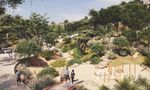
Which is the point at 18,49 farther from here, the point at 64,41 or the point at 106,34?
the point at 64,41

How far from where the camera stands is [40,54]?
144ft

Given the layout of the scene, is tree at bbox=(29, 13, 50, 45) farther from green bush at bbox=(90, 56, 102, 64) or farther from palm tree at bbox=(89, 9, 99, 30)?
green bush at bbox=(90, 56, 102, 64)

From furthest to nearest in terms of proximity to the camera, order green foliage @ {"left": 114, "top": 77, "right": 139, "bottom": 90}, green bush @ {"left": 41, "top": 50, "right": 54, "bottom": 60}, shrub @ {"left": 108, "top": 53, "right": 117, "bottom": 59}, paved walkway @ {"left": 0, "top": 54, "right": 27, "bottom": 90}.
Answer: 1. green bush @ {"left": 41, "top": 50, "right": 54, "bottom": 60}
2. shrub @ {"left": 108, "top": 53, "right": 117, "bottom": 59}
3. paved walkway @ {"left": 0, "top": 54, "right": 27, "bottom": 90}
4. green foliage @ {"left": 114, "top": 77, "right": 139, "bottom": 90}

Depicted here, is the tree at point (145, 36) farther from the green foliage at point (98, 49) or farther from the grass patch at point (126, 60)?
the green foliage at point (98, 49)

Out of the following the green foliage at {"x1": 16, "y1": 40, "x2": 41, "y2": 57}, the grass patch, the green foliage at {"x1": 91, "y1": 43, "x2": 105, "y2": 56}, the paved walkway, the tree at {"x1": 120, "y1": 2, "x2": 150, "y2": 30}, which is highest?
the tree at {"x1": 120, "y1": 2, "x2": 150, "y2": 30}

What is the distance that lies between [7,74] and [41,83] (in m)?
9.28

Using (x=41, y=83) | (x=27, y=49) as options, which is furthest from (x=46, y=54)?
(x=41, y=83)

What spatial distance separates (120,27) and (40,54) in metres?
18.1

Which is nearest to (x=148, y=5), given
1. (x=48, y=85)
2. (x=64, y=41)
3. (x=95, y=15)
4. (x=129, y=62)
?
(x=95, y=15)

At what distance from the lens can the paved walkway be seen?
27828 mm

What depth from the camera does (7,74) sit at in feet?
112

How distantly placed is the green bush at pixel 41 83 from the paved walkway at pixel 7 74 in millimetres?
1515

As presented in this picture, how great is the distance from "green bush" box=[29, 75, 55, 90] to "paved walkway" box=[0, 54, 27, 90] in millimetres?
1515

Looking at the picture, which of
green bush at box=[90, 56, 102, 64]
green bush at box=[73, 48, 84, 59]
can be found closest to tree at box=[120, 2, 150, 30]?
green bush at box=[73, 48, 84, 59]
